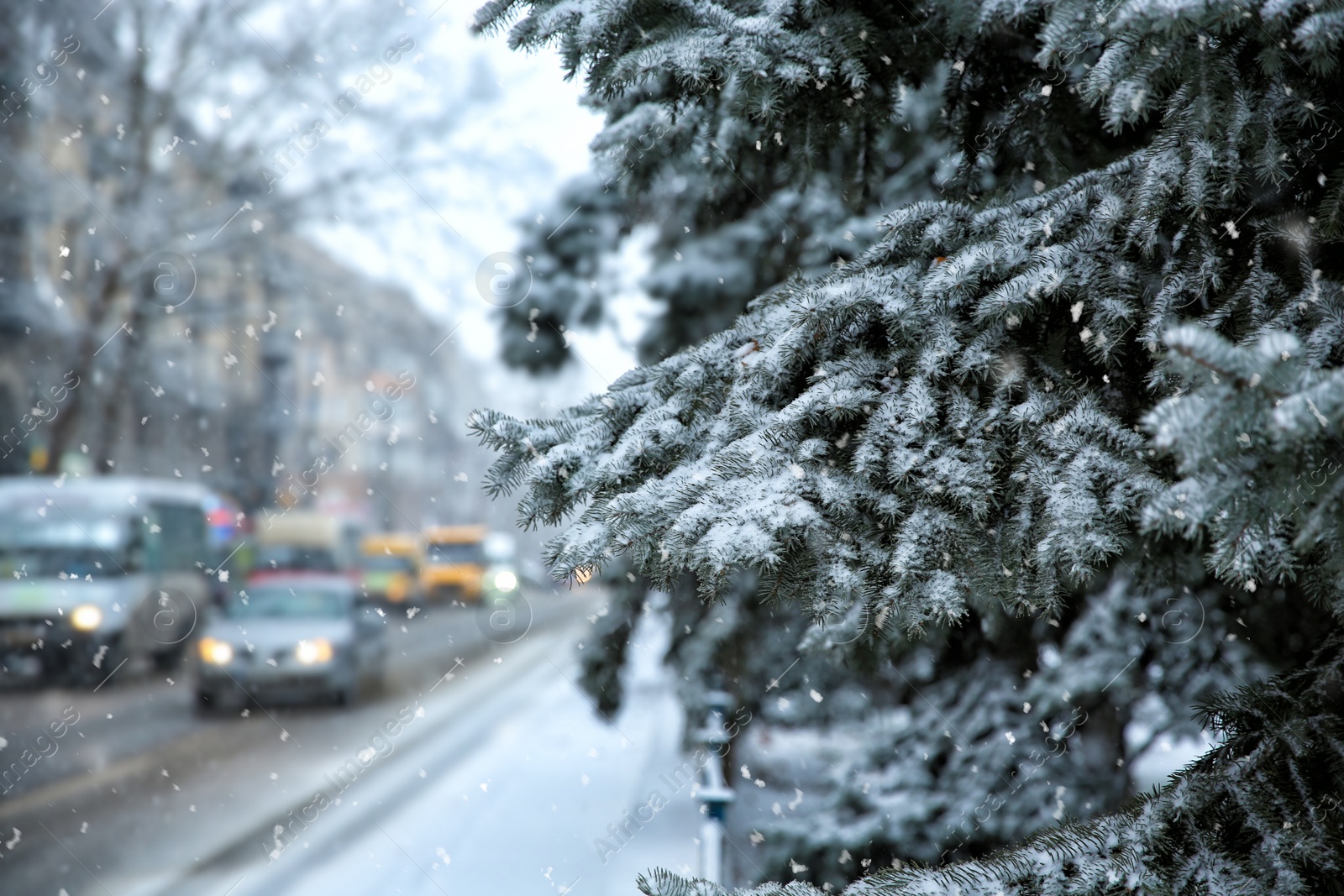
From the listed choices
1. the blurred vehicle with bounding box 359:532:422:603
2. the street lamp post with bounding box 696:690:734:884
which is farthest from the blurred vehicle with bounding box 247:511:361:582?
the street lamp post with bounding box 696:690:734:884

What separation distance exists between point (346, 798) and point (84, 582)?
862cm

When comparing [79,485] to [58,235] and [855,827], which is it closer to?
[58,235]

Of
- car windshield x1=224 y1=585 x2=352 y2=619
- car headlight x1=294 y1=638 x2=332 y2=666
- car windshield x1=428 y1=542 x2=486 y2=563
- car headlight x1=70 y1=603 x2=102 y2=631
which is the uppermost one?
car windshield x1=428 y1=542 x2=486 y2=563

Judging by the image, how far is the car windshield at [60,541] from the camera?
13672 mm

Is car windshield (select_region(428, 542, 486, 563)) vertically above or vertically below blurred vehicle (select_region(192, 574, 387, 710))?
above

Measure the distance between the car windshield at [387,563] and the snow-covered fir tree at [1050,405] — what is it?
96.5ft

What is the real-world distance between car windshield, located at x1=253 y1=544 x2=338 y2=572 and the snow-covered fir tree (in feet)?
90.3

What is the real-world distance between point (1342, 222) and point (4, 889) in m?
6.82

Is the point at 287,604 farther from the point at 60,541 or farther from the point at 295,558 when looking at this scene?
the point at 295,558

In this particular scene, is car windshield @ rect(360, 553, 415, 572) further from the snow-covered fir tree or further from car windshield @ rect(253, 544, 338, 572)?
the snow-covered fir tree

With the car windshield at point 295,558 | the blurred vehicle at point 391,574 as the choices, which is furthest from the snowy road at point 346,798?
the blurred vehicle at point 391,574

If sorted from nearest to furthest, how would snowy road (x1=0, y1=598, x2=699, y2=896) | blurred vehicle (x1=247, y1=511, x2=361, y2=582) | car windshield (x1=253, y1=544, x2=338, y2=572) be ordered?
snowy road (x1=0, y1=598, x2=699, y2=896)
car windshield (x1=253, y1=544, x2=338, y2=572)
blurred vehicle (x1=247, y1=511, x2=361, y2=582)

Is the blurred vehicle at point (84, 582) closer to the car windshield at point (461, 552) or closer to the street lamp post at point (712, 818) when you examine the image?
the car windshield at point (461, 552)

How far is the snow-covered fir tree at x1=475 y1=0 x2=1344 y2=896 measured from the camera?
150 cm
